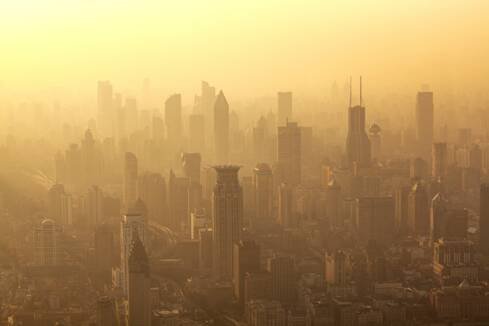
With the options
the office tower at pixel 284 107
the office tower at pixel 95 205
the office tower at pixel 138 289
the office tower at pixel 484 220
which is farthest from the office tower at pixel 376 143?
the office tower at pixel 138 289

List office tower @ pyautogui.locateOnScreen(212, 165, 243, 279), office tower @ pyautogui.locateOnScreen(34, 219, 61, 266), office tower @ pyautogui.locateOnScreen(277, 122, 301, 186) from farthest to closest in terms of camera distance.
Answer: office tower @ pyautogui.locateOnScreen(277, 122, 301, 186)
office tower @ pyautogui.locateOnScreen(212, 165, 243, 279)
office tower @ pyautogui.locateOnScreen(34, 219, 61, 266)

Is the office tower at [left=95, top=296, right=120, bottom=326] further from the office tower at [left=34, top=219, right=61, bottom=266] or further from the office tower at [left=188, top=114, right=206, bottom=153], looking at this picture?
the office tower at [left=188, top=114, right=206, bottom=153]

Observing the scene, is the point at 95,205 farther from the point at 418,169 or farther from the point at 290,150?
the point at 418,169

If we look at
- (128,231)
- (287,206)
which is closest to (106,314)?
(128,231)

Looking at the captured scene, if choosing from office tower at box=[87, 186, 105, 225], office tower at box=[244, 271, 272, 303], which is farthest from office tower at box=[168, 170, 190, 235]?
office tower at box=[244, 271, 272, 303]

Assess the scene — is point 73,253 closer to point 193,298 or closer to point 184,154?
point 193,298
